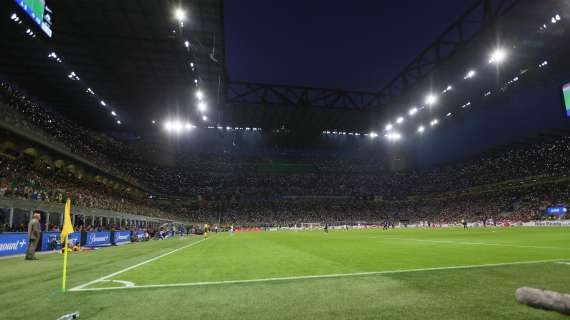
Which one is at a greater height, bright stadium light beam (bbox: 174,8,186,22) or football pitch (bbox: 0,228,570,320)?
bright stadium light beam (bbox: 174,8,186,22)

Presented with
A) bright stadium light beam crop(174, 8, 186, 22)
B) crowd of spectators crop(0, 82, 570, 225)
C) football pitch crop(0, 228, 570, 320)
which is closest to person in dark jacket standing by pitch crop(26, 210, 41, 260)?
football pitch crop(0, 228, 570, 320)

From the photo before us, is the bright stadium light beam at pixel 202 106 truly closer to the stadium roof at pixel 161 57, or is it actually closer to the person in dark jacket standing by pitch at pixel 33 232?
the stadium roof at pixel 161 57

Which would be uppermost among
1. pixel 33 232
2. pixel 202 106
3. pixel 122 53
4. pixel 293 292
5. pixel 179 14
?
pixel 122 53

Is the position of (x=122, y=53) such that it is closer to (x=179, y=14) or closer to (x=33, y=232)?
(x=179, y=14)

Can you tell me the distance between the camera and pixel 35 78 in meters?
33.8

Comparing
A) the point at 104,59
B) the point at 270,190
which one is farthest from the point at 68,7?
the point at 270,190

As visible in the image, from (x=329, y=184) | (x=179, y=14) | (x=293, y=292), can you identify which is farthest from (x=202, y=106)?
(x=329, y=184)

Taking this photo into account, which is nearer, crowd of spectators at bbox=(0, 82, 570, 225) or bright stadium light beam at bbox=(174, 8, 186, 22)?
bright stadium light beam at bbox=(174, 8, 186, 22)

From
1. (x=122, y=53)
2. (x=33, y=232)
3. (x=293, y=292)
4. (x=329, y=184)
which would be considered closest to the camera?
(x=293, y=292)

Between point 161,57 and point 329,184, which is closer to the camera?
point 161,57

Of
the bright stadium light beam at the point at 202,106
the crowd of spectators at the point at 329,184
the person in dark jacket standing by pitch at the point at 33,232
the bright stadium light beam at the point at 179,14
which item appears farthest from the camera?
the crowd of spectators at the point at 329,184

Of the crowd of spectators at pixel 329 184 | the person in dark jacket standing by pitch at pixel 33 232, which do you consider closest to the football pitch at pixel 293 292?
the person in dark jacket standing by pitch at pixel 33 232

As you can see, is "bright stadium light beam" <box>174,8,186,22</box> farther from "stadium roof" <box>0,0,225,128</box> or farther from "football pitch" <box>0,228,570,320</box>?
"football pitch" <box>0,228,570,320</box>

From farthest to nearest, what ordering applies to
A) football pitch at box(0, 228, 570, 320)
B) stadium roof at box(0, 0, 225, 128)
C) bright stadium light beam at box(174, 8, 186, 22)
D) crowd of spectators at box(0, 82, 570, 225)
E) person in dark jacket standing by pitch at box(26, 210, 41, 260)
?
crowd of spectators at box(0, 82, 570, 225) < stadium roof at box(0, 0, 225, 128) < bright stadium light beam at box(174, 8, 186, 22) < person in dark jacket standing by pitch at box(26, 210, 41, 260) < football pitch at box(0, 228, 570, 320)
